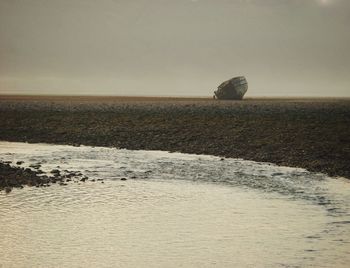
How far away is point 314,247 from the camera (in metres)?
13.6

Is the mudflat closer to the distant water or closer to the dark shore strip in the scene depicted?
the distant water

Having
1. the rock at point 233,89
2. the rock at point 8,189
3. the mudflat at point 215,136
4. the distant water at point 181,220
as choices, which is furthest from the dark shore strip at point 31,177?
the rock at point 233,89

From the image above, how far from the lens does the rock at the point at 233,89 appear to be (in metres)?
155

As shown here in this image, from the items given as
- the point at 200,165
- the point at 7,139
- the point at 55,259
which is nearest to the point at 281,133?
the point at 200,165

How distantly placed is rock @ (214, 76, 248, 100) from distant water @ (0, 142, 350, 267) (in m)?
129

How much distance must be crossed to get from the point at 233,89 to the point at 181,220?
461 ft

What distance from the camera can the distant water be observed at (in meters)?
12.8

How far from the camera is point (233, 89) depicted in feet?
509

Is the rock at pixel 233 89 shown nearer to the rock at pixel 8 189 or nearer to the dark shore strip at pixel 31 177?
the dark shore strip at pixel 31 177

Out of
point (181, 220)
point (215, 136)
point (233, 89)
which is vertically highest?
point (233, 89)

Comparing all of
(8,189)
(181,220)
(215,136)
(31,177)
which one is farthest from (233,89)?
(181,220)

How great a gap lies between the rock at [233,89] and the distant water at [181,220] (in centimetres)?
12881

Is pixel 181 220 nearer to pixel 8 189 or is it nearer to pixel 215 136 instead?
pixel 8 189

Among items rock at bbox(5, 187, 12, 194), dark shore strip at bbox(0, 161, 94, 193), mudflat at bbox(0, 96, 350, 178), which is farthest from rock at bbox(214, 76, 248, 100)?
rock at bbox(5, 187, 12, 194)
